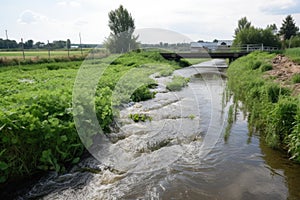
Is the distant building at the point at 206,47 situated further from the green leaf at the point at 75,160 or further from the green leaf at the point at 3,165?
the green leaf at the point at 3,165

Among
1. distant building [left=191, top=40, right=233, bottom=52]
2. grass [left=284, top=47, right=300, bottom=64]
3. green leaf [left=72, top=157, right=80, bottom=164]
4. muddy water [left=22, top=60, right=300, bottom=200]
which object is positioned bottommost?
muddy water [left=22, top=60, right=300, bottom=200]

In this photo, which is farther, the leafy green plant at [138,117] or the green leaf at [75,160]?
the leafy green plant at [138,117]

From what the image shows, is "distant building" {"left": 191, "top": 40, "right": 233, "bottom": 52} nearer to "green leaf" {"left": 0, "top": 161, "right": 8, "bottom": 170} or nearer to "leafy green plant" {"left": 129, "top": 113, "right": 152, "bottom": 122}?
"leafy green plant" {"left": 129, "top": 113, "right": 152, "bottom": 122}

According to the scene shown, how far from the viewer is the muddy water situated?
4.07 meters

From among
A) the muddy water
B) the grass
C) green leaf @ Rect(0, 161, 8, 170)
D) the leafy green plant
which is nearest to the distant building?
the grass

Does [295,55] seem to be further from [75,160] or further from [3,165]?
[3,165]

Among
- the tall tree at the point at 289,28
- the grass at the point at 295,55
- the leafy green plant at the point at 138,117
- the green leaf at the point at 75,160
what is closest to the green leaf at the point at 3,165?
the green leaf at the point at 75,160

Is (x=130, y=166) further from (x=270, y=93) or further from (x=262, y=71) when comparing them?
(x=262, y=71)

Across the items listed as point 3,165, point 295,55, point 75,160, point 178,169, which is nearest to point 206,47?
point 295,55

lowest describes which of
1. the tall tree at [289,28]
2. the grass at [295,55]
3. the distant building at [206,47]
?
the grass at [295,55]

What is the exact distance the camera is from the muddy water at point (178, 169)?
407 cm

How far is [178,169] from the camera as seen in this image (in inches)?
191

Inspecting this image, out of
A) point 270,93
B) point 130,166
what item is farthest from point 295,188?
point 270,93

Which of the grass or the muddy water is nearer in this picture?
the muddy water
